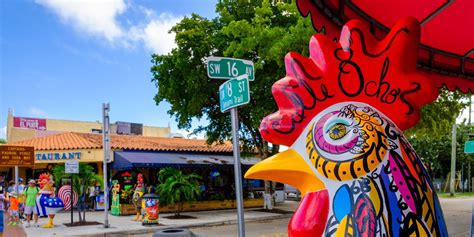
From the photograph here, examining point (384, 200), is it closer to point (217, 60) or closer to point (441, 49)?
point (217, 60)

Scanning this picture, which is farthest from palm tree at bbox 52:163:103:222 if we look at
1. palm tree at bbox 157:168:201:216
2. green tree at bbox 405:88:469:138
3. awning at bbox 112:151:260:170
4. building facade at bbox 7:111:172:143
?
building facade at bbox 7:111:172:143

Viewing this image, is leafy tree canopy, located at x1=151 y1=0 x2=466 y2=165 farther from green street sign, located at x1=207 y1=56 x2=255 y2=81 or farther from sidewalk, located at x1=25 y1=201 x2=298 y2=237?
green street sign, located at x1=207 y1=56 x2=255 y2=81

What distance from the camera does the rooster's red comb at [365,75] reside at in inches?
89.0

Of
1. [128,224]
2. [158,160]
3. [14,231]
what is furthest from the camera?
[158,160]

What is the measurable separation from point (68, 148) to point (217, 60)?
20050mm

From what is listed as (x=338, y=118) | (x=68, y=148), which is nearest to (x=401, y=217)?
(x=338, y=118)

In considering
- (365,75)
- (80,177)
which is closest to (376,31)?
(365,75)

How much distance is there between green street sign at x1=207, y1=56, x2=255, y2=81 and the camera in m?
4.50

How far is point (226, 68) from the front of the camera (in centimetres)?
461

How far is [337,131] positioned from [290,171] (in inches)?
10.9

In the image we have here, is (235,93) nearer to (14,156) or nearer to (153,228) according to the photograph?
(153,228)

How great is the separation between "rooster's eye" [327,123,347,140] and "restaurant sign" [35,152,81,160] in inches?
869

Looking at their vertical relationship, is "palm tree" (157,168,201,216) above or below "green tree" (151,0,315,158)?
below

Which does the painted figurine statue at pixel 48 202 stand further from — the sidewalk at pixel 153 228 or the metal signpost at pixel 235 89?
the metal signpost at pixel 235 89
